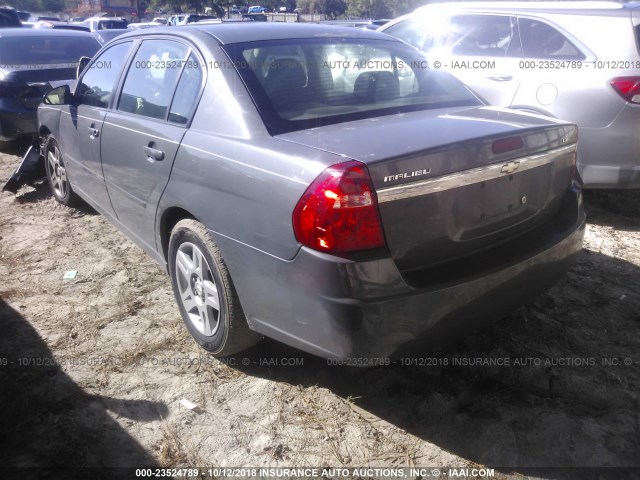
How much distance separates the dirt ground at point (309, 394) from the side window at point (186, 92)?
1.24 m

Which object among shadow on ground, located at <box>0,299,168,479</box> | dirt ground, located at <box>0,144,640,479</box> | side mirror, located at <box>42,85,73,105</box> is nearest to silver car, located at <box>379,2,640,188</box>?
dirt ground, located at <box>0,144,640,479</box>

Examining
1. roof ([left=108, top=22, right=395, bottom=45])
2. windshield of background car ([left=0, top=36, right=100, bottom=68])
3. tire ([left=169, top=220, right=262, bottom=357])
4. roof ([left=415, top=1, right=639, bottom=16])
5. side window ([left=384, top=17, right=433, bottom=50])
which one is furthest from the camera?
windshield of background car ([left=0, top=36, right=100, bottom=68])

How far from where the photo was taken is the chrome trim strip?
87.9 inches

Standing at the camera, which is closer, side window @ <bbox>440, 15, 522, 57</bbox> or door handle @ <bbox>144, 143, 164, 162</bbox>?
door handle @ <bbox>144, 143, 164, 162</bbox>

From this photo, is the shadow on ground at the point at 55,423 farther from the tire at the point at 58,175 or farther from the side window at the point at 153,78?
the tire at the point at 58,175

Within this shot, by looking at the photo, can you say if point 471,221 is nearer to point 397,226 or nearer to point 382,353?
point 397,226

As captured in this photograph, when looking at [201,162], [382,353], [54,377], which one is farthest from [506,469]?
[54,377]

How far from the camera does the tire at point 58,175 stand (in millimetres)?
5203

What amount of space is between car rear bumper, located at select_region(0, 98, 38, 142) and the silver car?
4.81 meters

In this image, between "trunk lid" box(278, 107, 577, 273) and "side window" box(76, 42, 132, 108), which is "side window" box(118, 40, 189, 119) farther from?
"trunk lid" box(278, 107, 577, 273)

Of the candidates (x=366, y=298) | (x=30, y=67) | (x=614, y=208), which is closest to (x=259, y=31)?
(x=366, y=298)

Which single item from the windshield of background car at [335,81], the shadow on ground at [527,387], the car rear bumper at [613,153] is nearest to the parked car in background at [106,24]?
the car rear bumper at [613,153]

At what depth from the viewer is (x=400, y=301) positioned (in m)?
2.24

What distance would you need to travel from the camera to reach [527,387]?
282cm
